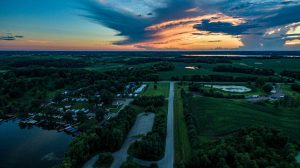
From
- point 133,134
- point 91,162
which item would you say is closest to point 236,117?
point 133,134

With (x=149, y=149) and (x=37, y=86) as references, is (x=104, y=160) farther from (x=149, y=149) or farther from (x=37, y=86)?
(x=37, y=86)

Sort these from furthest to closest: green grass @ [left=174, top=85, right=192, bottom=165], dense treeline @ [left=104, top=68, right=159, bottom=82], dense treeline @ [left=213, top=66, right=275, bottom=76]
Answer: dense treeline @ [left=213, top=66, right=275, bottom=76], dense treeline @ [left=104, top=68, right=159, bottom=82], green grass @ [left=174, top=85, right=192, bottom=165]

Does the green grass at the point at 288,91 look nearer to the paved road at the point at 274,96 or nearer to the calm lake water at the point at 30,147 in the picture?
the paved road at the point at 274,96

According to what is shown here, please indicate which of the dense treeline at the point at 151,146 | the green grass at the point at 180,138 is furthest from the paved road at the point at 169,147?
the dense treeline at the point at 151,146

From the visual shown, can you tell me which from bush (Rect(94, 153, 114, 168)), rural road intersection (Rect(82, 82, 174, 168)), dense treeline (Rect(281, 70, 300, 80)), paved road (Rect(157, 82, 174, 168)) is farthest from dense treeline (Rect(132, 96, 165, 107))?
dense treeline (Rect(281, 70, 300, 80))

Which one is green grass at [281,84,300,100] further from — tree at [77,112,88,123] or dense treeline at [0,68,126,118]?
tree at [77,112,88,123]

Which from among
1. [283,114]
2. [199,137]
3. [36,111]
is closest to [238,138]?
[199,137]
